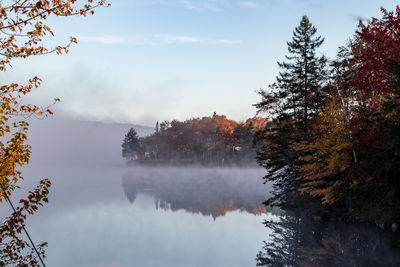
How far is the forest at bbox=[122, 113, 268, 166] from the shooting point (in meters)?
83.3

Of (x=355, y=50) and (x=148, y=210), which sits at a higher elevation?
(x=355, y=50)

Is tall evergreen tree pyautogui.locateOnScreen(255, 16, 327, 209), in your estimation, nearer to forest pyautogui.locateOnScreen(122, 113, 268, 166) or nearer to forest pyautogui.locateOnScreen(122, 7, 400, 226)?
forest pyautogui.locateOnScreen(122, 7, 400, 226)

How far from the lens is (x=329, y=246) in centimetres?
1579

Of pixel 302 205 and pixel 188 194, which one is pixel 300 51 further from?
pixel 188 194

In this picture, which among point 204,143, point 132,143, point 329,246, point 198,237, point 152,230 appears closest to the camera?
point 329,246

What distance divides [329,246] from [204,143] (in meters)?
72.2

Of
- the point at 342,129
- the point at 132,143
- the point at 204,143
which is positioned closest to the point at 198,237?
the point at 342,129

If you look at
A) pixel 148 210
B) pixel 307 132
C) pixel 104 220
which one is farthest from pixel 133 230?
pixel 307 132

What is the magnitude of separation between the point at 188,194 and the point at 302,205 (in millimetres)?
19599

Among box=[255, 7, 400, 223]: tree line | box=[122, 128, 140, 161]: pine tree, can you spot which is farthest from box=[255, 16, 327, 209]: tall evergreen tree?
box=[122, 128, 140, 161]: pine tree

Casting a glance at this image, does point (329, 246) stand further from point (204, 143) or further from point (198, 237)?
point (204, 143)

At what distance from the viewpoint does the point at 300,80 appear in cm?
2578

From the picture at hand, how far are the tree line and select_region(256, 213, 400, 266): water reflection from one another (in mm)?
1254

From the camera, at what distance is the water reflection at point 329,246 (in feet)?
43.9
